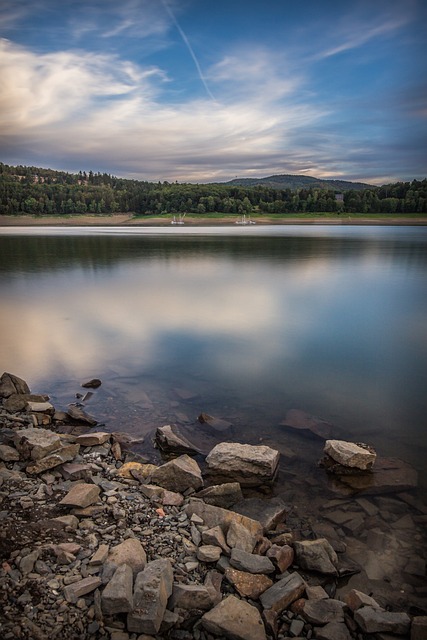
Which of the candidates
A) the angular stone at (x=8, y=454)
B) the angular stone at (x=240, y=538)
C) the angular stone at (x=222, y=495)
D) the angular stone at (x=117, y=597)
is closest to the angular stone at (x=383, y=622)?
the angular stone at (x=240, y=538)

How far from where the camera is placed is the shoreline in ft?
490

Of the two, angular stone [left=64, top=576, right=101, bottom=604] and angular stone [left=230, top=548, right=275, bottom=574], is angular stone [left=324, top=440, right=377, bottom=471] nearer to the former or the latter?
angular stone [left=230, top=548, right=275, bottom=574]

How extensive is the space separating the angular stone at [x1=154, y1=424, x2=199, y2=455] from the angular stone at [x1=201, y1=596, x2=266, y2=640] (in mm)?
3695

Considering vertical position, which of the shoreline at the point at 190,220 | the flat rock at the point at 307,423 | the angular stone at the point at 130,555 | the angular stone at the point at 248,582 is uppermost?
the shoreline at the point at 190,220

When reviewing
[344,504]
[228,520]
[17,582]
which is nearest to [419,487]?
[344,504]

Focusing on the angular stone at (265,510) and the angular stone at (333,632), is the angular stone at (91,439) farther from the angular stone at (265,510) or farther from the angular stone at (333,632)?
the angular stone at (333,632)

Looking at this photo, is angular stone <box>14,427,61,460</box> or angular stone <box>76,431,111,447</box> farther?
angular stone <box>76,431,111,447</box>

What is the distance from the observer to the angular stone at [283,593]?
14.6 ft

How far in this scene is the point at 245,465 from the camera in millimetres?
7098

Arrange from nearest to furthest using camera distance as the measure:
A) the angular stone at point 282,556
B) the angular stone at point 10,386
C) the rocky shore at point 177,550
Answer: the rocky shore at point 177,550, the angular stone at point 282,556, the angular stone at point 10,386

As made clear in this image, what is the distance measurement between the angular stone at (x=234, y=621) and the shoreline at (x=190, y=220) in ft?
521

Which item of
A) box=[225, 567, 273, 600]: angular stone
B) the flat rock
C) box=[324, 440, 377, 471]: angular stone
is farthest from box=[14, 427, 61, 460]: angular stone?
box=[324, 440, 377, 471]: angular stone

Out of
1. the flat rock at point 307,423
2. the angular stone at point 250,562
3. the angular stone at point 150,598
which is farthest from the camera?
the flat rock at point 307,423

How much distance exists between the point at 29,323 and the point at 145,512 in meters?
13.8
